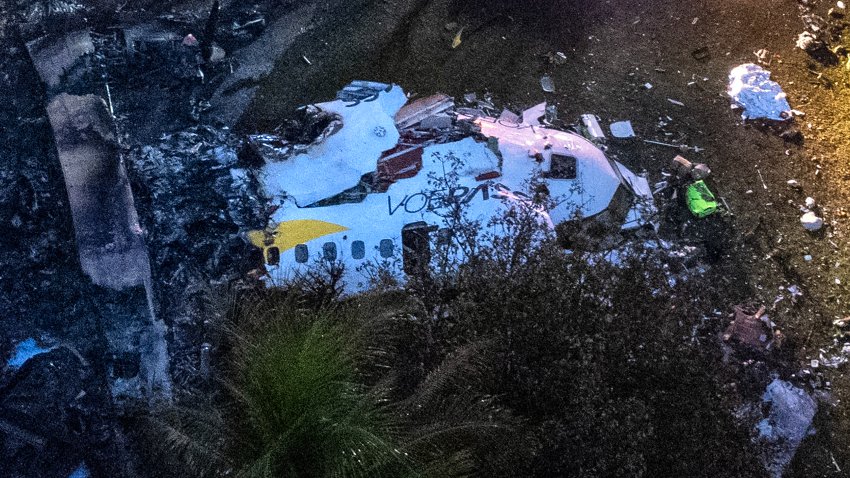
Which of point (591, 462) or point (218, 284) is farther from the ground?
point (218, 284)

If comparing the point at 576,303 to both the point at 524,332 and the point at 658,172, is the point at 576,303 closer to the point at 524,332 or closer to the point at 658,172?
the point at 524,332

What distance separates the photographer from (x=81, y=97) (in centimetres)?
527

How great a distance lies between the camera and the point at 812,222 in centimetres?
522

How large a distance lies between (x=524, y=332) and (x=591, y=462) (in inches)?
31.1

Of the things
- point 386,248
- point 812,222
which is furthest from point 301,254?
point 812,222

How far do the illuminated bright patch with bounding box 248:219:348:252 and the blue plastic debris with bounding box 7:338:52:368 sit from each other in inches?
59.7

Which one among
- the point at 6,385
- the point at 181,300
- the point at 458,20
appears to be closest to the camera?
the point at 6,385

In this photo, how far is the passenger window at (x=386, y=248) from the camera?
480cm

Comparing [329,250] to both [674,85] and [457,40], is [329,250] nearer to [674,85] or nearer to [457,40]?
[457,40]

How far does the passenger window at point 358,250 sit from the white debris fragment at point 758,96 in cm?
338

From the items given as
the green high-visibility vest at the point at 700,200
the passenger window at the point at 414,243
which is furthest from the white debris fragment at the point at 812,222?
the passenger window at the point at 414,243

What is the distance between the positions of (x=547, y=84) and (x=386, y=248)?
2.12 meters

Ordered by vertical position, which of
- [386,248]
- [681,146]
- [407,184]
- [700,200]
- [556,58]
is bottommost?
[700,200]

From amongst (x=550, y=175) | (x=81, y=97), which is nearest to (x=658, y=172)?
(x=550, y=175)
